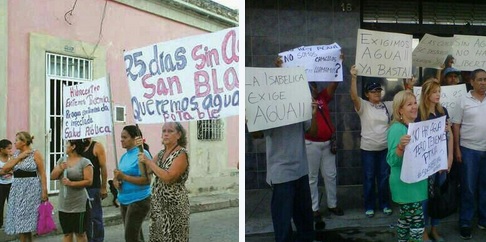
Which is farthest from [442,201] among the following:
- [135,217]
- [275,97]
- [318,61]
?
[135,217]

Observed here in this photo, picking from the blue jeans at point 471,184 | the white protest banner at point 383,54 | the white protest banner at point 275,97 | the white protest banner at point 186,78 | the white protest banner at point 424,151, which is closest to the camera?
the white protest banner at point 186,78

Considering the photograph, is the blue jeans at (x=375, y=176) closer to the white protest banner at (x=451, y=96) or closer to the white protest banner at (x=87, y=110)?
the white protest banner at (x=451, y=96)

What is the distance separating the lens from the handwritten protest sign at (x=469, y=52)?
5.43 metres

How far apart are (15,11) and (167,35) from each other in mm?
1056

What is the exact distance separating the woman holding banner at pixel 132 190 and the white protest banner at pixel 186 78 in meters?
0.28

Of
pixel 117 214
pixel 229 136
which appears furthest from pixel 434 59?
pixel 117 214

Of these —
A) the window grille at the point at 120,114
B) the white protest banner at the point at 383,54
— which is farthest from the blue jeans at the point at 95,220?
the white protest banner at the point at 383,54

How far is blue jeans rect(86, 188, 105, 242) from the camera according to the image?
410cm

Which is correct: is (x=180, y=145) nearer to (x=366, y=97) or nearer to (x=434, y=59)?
(x=366, y=97)

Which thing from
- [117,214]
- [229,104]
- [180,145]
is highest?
[229,104]

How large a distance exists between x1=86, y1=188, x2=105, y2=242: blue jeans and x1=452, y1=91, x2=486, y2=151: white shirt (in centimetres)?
330

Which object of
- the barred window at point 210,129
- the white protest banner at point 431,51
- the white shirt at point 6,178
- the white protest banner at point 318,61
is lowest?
the white shirt at point 6,178

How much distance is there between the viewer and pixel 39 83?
3.96 meters

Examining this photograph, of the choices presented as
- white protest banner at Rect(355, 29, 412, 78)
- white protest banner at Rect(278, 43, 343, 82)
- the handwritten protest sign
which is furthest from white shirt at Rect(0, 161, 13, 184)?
the handwritten protest sign
